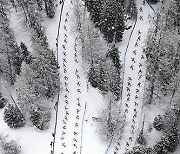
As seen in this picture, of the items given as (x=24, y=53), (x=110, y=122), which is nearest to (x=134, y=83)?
(x=110, y=122)

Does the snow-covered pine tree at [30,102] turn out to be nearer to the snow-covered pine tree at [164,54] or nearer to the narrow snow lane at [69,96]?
the narrow snow lane at [69,96]

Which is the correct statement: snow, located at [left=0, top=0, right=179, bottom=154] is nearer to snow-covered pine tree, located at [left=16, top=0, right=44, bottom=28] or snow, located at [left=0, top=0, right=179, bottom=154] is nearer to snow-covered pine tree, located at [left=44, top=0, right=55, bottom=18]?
snow-covered pine tree, located at [left=16, top=0, right=44, bottom=28]

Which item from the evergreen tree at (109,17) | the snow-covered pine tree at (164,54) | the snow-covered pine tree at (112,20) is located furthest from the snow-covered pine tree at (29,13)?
the snow-covered pine tree at (164,54)

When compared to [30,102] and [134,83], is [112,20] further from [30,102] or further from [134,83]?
[30,102]

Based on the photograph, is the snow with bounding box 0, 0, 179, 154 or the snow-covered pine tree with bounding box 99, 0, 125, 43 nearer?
the snow with bounding box 0, 0, 179, 154

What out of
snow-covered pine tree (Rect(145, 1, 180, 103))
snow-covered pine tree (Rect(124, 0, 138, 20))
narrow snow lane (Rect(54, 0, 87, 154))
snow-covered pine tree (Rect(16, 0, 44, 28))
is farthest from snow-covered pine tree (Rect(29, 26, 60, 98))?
snow-covered pine tree (Rect(124, 0, 138, 20))
